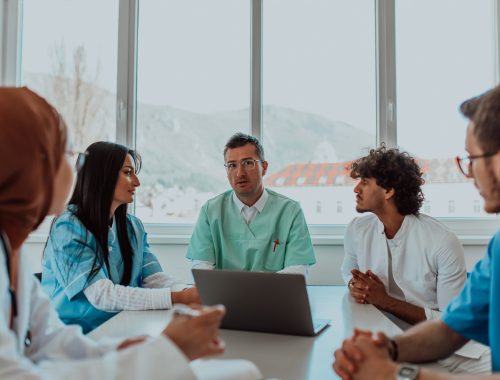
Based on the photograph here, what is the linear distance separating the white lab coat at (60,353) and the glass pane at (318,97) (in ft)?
7.18

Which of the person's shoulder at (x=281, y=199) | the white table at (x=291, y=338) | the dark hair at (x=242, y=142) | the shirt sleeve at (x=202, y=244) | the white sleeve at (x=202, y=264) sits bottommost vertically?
the white table at (x=291, y=338)

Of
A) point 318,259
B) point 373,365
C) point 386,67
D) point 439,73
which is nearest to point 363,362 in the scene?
point 373,365

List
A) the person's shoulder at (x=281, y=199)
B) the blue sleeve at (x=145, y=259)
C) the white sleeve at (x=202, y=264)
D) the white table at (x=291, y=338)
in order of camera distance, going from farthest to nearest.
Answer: the person's shoulder at (x=281, y=199), the white sleeve at (x=202, y=264), the blue sleeve at (x=145, y=259), the white table at (x=291, y=338)

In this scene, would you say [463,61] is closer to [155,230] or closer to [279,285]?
[155,230]

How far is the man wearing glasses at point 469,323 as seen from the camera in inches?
37.1

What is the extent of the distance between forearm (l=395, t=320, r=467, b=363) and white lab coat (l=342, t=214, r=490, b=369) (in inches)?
22.0

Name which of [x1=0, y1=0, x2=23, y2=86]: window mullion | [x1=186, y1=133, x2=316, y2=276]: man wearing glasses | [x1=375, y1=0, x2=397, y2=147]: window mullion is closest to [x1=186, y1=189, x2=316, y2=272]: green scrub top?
[x1=186, y1=133, x2=316, y2=276]: man wearing glasses

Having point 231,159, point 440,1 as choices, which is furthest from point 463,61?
point 231,159

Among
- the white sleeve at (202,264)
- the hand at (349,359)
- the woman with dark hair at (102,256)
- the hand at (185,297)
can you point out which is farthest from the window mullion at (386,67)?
the hand at (349,359)

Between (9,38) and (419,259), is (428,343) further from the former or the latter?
(9,38)

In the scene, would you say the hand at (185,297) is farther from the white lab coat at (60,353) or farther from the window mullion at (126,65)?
the window mullion at (126,65)

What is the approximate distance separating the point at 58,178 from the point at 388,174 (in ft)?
5.34

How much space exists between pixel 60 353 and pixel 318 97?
8.24ft

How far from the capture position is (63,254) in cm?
162
